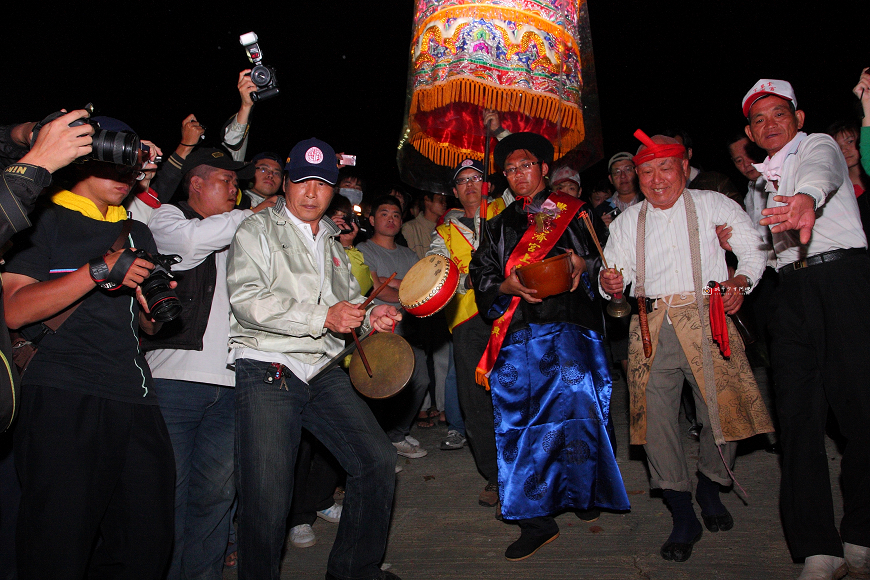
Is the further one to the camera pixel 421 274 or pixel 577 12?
pixel 577 12

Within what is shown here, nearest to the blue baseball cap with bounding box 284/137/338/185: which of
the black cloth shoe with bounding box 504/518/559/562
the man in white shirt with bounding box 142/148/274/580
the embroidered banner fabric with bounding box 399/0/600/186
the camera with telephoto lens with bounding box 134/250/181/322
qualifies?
the man in white shirt with bounding box 142/148/274/580

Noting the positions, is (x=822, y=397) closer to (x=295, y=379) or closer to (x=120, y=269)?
(x=295, y=379)

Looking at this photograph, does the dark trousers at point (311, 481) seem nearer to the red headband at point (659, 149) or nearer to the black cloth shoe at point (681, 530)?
the black cloth shoe at point (681, 530)

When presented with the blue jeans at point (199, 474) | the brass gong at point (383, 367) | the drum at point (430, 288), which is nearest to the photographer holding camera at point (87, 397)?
the blue jeans at point (199, 474)

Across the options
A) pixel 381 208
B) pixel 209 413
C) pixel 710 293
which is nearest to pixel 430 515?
pixel 209 413

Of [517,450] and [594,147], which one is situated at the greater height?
[594,147]

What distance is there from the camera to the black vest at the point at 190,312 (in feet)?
9.26

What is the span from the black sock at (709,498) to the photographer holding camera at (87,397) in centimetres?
289

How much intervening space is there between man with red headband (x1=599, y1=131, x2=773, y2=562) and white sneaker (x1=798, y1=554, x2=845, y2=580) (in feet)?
1.73

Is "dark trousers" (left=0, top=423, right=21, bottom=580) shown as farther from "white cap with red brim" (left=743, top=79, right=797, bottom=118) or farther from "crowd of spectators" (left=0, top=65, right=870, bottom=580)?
"white cap with red brim" (left=743, top=79, right=797, bottom=118)

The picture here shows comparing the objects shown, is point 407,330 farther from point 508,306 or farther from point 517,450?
point 517,450

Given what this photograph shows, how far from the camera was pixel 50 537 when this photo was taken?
200 cm

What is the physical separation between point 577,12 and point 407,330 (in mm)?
2845

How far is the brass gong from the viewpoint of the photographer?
2.87 m
